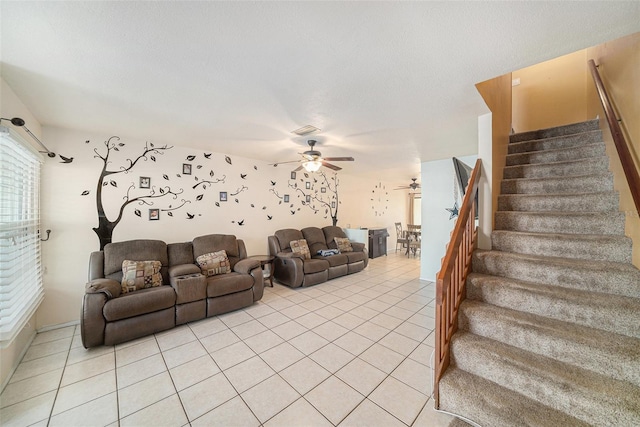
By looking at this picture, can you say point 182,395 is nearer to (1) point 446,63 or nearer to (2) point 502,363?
(2) point 502,363

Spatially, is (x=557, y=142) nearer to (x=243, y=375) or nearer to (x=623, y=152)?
(x=623, y=152)

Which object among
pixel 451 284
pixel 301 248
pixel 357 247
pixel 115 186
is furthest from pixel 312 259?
pixel 115 186

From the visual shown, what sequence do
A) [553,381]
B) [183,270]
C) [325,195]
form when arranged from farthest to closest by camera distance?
[325,195] → [183,270] → [553,381]

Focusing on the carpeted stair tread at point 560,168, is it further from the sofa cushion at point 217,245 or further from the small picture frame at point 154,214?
the small picture frame at point 154,214

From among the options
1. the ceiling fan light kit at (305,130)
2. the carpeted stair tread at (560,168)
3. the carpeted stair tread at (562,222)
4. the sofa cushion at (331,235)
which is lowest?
the sofa cushion at (331,235)

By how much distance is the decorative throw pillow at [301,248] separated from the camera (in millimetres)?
4695

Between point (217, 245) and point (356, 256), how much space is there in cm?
301

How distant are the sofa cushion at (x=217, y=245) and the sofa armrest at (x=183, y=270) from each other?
0.33m

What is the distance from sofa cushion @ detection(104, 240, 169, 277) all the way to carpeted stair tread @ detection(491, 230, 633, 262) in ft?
13.9

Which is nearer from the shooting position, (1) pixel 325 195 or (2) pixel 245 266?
(2) pixel 245 266

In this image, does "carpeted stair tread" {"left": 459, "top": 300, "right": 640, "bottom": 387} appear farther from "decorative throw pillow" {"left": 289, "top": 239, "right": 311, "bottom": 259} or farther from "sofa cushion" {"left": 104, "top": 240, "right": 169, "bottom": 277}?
"sofa cushion" {"left": 104, "top": 240, "right": 169, "bottom": 277}

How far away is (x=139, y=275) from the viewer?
9.26 feet

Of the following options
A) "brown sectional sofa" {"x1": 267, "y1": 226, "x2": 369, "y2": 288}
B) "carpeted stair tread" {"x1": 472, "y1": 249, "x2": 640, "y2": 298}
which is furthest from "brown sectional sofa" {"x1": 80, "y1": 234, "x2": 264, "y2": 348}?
"carpeted stair tread" {"x1": 472, "y1": 249, "x2": 640, "y2": 298}

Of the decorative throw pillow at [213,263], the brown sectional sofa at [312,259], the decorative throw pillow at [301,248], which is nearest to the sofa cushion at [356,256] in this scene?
the brown sectional sofa at [312,259]
